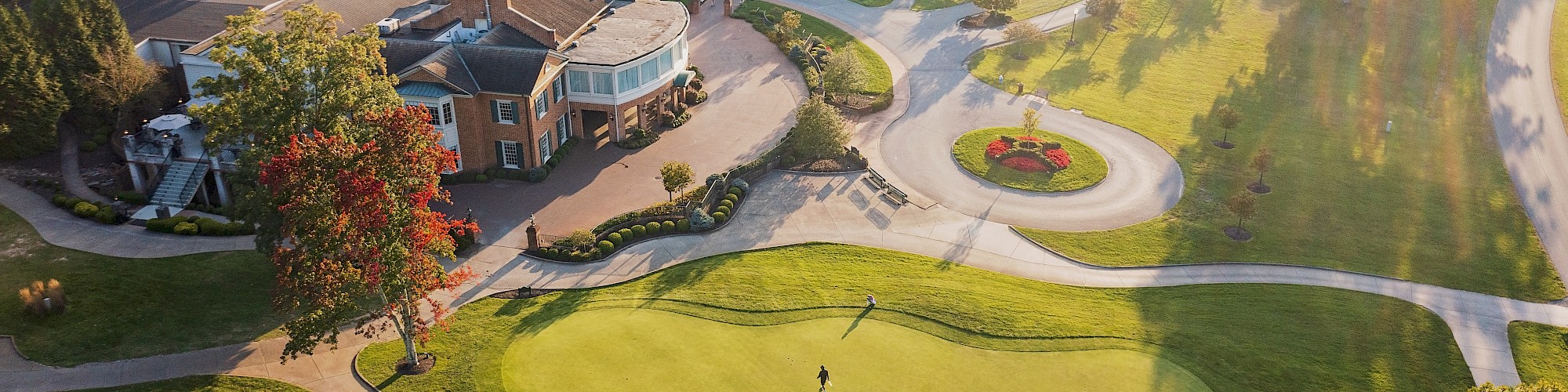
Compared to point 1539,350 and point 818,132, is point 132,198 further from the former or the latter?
point 1539,350

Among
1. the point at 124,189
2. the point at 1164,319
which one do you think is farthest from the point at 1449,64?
the point at 124,189

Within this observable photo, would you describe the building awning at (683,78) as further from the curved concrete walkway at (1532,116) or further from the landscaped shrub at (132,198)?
the curved concrete walkway at (1532,116)

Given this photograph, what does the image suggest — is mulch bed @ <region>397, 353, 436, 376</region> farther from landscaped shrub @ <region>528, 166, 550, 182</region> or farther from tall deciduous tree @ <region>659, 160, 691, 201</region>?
landscaped shrub @ <region>528, 166, 550, 182</region>

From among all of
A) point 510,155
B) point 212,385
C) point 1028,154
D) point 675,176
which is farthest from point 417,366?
point 1028,154

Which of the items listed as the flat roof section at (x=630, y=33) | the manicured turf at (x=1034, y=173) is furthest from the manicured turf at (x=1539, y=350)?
the flat roof section at (x=630, y=33)

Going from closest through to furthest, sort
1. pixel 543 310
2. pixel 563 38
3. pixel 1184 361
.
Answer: pixel 1184 361, pixel 543 310, pixel 563 38

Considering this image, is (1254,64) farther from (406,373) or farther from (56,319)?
(56,319)

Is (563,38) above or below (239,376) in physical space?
above
